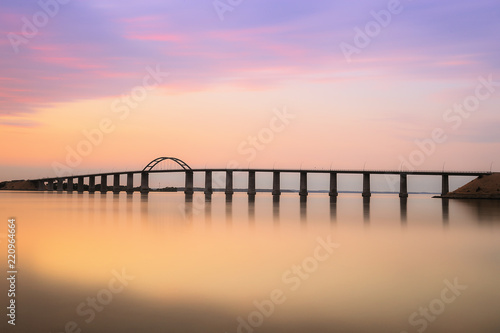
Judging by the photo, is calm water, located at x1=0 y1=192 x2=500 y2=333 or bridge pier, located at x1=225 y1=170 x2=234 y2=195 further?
bridge pier, located at x1=225 y1=170 x2=234 y2=195

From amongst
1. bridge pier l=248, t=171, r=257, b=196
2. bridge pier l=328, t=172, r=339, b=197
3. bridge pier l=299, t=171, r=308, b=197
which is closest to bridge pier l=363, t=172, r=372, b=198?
bridge pier l=328, t=172, r=339, b=197

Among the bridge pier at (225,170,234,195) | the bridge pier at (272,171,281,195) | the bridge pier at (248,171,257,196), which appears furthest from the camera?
the bridge pier at (225,170,234,195)

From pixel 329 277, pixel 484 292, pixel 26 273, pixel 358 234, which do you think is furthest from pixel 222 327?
pixel 358 234

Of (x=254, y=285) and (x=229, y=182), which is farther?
(x=229, y=182)

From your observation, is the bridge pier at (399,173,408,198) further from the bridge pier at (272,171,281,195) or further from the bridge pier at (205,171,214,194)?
the bridge pier at (205,171,214,194)

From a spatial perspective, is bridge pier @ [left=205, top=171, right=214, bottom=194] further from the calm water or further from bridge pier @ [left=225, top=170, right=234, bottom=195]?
the calm water

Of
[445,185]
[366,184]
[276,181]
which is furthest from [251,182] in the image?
[445,185]

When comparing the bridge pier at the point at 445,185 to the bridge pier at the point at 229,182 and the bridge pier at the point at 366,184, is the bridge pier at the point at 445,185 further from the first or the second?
the bridge pier at the point at 229,182

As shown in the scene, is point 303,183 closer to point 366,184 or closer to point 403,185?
point 366,184

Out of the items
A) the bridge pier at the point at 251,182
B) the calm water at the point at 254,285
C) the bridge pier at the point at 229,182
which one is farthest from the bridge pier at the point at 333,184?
the calm water at the point at 254,285

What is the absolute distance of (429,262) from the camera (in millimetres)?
27578

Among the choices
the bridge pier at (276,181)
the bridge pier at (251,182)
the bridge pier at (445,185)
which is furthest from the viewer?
the bridge pier at (251,182)

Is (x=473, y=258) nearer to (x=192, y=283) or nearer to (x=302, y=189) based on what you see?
(x=192, y=283)

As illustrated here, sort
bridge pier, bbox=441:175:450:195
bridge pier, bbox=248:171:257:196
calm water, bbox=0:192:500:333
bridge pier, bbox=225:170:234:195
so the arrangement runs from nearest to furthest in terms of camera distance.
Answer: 1. calm water, bbox=0:192:500:333
2. bridge pier, bbox=441:175:450:195
3. bridge pier, bbox=248:171:257:196
4. bridge pier, bbox=225:170:234:195
